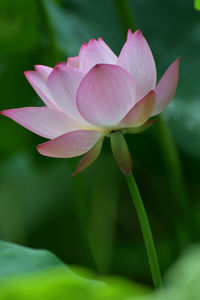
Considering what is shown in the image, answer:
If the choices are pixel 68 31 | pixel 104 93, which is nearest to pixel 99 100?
pixel 104 93

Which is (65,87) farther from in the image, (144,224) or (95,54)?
(144,224)

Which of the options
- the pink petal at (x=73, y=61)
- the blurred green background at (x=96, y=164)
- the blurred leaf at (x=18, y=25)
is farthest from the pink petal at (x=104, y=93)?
the blurred leaf at (x=18, y=25)

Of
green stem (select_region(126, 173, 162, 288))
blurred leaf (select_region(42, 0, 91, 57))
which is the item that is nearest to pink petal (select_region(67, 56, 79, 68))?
green stem (select_region(126, 173, 162, 288))

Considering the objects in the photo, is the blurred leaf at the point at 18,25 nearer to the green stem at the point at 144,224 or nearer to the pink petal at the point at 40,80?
the pink petal at the point at 40,80

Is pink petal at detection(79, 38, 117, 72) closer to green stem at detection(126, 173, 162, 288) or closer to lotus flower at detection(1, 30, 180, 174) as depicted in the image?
lotus flower at detection(1, 30, 180, 174)

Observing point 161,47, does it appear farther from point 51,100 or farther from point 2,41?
point 51,100

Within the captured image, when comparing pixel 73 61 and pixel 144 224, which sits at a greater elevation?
pixel 73 61

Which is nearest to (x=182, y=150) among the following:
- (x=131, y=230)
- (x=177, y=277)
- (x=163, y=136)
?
(x=163, y=136)

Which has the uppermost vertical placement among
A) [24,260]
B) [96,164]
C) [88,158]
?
[88,158]
